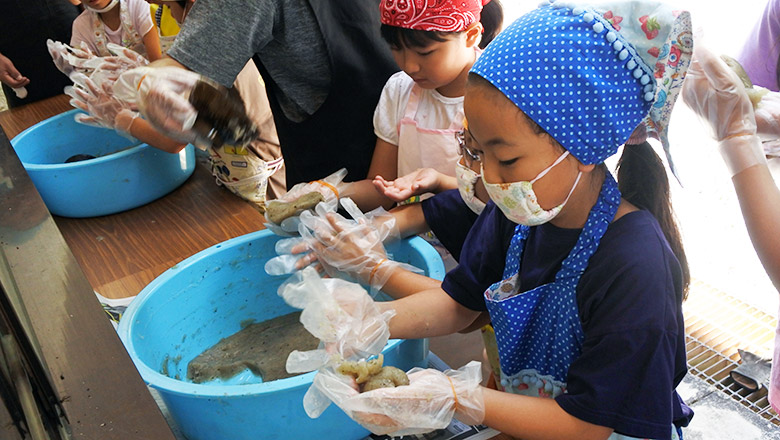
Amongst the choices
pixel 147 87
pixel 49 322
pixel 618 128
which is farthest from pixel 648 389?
pixel 147 87

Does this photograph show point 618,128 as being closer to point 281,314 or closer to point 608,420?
point 608,420

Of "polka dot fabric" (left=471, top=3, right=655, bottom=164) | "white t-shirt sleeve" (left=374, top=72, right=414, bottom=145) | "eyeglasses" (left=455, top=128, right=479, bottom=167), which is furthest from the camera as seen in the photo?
"white t-shirt sleeve" (left=374, top=72, right=414, bottom=145)

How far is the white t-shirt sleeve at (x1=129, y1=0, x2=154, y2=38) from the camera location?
2.55m

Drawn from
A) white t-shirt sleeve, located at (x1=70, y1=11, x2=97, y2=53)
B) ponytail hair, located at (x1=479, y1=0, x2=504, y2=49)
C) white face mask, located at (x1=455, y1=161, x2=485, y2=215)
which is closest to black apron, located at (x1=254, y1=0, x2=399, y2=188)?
ponytail hair, located at (x1=479, y1=0, x2=504, y2=49)

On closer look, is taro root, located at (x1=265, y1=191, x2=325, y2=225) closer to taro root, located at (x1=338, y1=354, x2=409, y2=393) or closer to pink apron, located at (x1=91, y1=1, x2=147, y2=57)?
taro root, located at (x1=338, y1=354, x2=409, y2=393)

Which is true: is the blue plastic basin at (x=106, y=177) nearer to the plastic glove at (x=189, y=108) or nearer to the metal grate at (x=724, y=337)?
the plastic glove at (x=189, y=108)

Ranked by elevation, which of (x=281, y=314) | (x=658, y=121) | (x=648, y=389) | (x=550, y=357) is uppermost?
(x=658, y=121)

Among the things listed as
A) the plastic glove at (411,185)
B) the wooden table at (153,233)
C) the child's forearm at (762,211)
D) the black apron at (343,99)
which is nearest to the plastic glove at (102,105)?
the wooden table at (153,233)

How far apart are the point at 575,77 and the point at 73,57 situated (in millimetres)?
1943

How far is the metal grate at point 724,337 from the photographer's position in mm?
1551

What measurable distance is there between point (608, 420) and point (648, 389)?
2.9 inches

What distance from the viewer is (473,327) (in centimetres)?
140

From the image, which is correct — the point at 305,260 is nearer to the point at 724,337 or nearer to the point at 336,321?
the point at 336,321

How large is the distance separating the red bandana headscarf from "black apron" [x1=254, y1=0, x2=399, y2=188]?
7.0 inches
